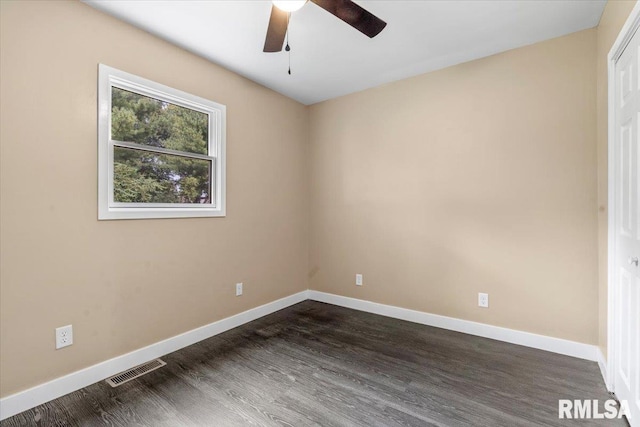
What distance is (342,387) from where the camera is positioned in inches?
76.6

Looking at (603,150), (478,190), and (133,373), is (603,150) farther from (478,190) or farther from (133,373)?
(133,373)

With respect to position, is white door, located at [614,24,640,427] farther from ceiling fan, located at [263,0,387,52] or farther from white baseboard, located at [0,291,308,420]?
white baseboard, located at [0,291,308,420]

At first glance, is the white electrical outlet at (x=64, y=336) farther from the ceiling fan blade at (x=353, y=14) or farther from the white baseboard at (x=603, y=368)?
the white baseboard at (x=603, y=368)

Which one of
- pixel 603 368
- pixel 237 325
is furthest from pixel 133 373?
pixel 603 368

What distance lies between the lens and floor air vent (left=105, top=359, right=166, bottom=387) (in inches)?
79.0

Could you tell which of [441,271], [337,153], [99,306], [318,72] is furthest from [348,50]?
[99,306]

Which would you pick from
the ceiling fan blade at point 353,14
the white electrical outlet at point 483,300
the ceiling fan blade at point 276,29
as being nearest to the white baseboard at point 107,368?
the white electrical outlet at point 483,300

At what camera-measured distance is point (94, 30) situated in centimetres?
200

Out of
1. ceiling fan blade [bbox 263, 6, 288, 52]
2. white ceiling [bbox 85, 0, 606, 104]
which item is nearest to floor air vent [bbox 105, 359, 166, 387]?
ceiling fan blade [bbox 263, 6, 288, 52]

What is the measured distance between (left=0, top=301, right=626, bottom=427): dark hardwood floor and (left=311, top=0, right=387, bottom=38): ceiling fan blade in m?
2.26

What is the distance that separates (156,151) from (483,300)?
124 inches

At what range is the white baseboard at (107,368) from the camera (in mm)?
1695

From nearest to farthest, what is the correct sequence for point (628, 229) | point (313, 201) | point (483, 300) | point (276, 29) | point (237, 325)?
point (628, 229), point (276, 29), point (483, 300), point (237, 325), point (313, 201)

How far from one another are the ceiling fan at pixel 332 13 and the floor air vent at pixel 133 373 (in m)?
2.44
